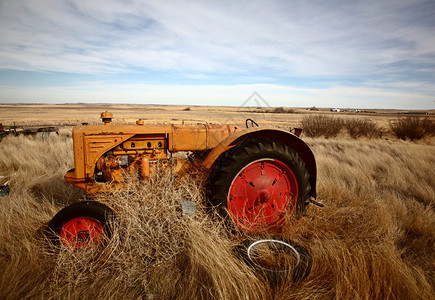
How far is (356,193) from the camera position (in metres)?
4.09

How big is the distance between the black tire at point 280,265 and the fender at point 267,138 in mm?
916

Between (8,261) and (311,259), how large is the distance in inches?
109

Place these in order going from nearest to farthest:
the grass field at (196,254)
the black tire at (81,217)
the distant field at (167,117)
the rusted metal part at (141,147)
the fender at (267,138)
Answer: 1. the grass field at (196,254)
2. the black tire at (81,217)
3. the fender at (267,138)
4. the rusted metal part at (141,147)
5. the distant field at (167,117)

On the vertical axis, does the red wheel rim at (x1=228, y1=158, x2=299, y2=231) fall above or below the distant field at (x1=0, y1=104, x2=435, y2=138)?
below

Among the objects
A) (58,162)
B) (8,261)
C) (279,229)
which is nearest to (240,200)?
(279,229)

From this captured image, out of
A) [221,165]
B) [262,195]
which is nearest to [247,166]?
[221,165]

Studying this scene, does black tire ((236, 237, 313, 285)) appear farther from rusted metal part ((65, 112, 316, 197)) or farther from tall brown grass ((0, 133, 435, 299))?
rusted metal part ((65, 112, 316, 197))

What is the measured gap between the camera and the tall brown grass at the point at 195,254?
182cm

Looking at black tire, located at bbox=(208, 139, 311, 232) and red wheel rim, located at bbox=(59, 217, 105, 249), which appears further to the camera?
black tire, located at bbox=(208, 139, 311, 232)

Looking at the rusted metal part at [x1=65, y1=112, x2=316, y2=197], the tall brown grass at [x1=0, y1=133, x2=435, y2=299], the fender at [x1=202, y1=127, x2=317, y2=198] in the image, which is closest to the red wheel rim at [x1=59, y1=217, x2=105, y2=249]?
the tall brown grass at [x1=0, y1=133, x2=435, y2=299]

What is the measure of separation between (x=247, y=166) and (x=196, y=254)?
3.48 feet

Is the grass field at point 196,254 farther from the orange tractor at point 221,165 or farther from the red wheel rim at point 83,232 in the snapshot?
the orange tractor at point 221,165

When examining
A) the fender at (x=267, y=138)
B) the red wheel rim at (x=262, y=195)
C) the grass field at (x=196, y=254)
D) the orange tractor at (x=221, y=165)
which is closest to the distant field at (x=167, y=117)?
the fender at (x=267, y=138)

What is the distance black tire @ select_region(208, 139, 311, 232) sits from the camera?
249 cm
